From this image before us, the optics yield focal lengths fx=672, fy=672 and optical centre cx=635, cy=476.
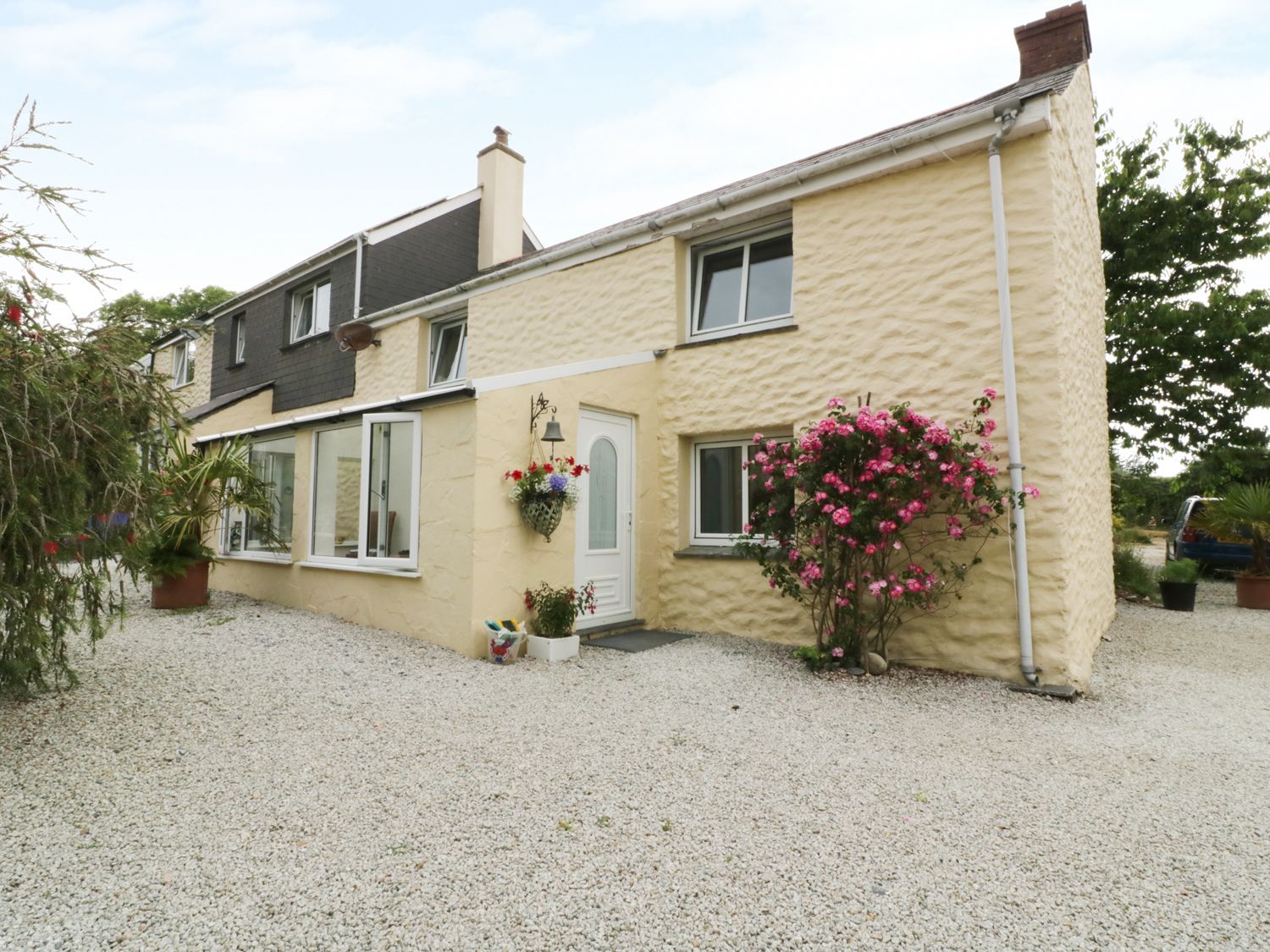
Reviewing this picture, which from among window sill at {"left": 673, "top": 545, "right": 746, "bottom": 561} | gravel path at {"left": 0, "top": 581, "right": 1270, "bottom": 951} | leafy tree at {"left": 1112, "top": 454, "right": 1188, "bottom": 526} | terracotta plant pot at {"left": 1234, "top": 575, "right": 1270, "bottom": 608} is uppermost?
leafy tree at {"left": 1112, "top": 454, "right": 1188, "bottom": 526}

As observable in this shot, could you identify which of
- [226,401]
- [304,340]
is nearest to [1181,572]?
[304,340]

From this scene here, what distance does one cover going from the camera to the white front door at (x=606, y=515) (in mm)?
6898

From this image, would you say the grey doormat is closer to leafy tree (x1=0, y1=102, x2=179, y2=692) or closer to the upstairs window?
leafy tree (x1=0, y1=102, x2=179, y2=692)

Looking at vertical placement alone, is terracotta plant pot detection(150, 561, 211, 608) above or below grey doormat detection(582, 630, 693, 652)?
above

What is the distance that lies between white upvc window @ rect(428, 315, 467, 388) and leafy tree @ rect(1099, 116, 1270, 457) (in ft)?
34.9

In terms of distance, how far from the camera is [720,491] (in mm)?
7430

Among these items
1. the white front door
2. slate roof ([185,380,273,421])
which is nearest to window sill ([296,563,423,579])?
the white front door

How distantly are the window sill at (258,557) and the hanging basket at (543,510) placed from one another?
367 cm

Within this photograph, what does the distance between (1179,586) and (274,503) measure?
12073mm

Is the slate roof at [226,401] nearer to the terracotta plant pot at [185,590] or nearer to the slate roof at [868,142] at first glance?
the terracotta plant pot at [185,590]

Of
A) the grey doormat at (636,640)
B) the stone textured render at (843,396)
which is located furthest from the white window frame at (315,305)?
the grey doormat at (636,640)

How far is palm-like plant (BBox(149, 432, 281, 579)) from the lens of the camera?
295 inches

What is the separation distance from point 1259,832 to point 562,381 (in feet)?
18.4

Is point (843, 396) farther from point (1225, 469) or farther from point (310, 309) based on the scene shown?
point (1225, 469)
